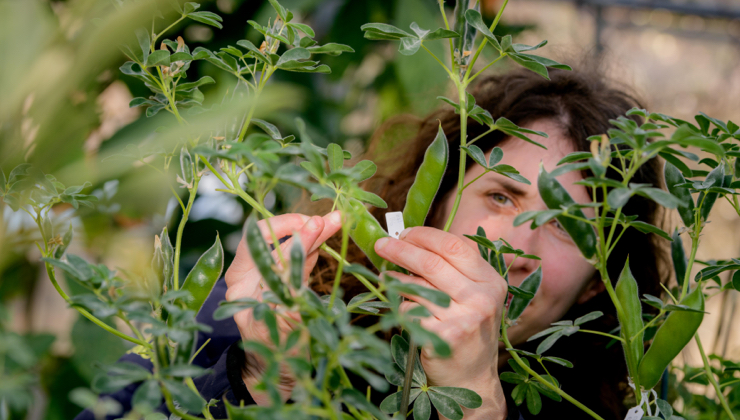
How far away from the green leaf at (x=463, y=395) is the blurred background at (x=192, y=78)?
23 cm

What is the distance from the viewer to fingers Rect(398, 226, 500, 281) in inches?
14.8

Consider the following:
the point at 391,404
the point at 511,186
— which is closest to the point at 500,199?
the point at 511,186

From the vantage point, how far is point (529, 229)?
2.28 feet

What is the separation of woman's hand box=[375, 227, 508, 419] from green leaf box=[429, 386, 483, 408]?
2 cm

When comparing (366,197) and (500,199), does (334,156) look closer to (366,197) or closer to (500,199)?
(366,197)

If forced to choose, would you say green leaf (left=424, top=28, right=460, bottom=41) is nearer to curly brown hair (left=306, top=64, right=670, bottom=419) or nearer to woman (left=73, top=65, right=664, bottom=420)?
woman (left=73, top=65, right=664, bottom=420)

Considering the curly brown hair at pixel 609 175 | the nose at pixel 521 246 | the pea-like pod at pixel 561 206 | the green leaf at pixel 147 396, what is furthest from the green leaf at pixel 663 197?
the curly brown hair at pixel 609 175

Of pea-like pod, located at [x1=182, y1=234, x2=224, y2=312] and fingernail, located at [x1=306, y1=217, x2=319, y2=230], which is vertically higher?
fingernail, located at [x1=306, y1=217, x2=319, y2=230]

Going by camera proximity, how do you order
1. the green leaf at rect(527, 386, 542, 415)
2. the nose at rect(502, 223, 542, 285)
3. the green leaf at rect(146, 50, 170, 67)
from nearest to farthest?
the green leaf at rect(146, 50, 170, 67), the green leaf at rect(527, 386, 542, 415), the nose at rect(502, 223, 542, 285)

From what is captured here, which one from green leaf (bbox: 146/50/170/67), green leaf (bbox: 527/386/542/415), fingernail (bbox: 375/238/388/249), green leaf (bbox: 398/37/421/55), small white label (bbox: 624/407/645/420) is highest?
green leaf (bbox: 398/37/421/55)

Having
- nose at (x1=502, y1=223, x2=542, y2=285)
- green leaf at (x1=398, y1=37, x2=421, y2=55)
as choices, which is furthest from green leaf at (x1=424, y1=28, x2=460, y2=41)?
nose at (x1=502, y1=223, x2=542, y2=285)

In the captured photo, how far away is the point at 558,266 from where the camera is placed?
0.73m

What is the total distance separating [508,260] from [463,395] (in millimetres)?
367

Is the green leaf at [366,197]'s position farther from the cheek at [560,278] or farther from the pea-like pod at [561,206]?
the cheek at [560,278]
